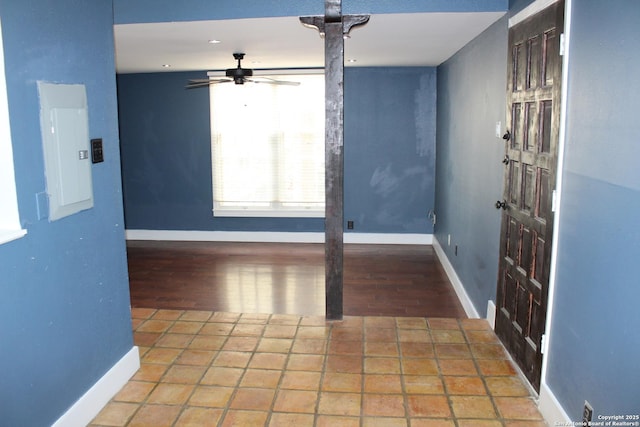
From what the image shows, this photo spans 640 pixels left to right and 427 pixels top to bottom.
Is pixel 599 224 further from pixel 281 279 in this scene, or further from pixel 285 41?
pixel 281 279

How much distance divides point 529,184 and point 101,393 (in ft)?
8.29

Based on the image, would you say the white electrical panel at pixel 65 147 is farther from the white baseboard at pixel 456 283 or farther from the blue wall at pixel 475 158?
the white baseboard at pixel 456 283

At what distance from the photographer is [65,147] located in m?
2.39

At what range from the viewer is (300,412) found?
Answer: 2668mm

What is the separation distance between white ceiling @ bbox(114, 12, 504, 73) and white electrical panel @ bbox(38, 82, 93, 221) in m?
1.53

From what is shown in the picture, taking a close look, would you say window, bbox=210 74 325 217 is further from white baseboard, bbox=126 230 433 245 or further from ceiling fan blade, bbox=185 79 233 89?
ceiling fan blade, bbox=185 79 233 89

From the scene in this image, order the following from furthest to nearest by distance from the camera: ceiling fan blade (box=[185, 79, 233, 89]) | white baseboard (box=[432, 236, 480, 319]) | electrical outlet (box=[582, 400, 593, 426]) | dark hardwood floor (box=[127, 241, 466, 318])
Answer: ceiling fan blade (box=[185, 79, 233, 89]) < dark hardwood floor (box=[127, 241, 466, 318]) < white baseboard (box=[432, 236, 480, 319]) < electrical outlet (box=[582, 400, 593, 426])

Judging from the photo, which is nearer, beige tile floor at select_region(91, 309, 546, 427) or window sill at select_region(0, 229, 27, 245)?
window sill at select_region(0, 229, 27, 245)

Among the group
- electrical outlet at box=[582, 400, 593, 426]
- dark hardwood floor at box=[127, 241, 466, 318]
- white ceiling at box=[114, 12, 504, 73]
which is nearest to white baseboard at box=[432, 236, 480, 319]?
dark hardwood floor at box=[127, 241, 466, 318]

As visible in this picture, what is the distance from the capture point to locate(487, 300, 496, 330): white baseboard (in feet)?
11.9

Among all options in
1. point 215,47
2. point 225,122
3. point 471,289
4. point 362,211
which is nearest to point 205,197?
point 225,122

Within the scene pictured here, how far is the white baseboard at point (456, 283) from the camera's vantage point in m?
4.42

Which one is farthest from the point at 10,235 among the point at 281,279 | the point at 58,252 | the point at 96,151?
the point at 281,279

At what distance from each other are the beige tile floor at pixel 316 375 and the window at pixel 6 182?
3.58ft
